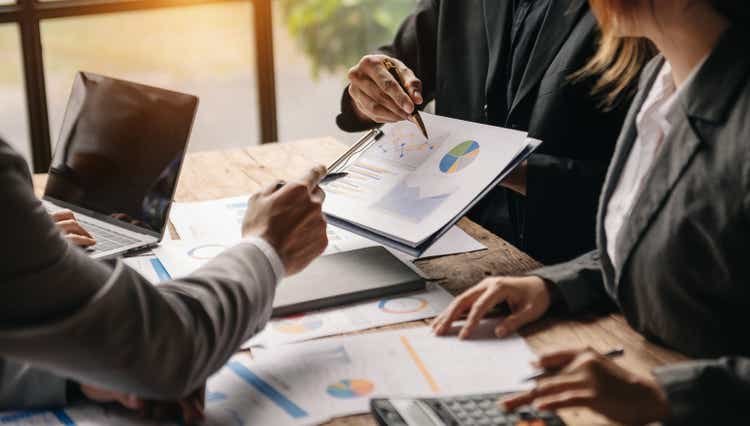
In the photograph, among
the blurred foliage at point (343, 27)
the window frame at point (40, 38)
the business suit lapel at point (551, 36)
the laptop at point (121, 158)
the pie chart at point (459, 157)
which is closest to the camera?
the pie chart at point (459, 157)

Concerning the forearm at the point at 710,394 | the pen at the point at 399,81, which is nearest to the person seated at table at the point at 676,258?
the forearm at the point at 710,394

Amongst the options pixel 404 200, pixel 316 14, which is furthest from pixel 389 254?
pixel 316 14

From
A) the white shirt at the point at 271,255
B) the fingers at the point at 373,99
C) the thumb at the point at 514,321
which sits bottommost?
the thumb at the point at 514,321

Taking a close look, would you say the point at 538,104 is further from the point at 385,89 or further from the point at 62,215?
the point at 62,215

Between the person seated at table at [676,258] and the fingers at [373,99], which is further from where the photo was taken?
the fingers at [373,99]

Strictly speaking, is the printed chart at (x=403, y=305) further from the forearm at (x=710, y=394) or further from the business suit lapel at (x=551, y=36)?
the business suit lapel at (x=551, y=36)

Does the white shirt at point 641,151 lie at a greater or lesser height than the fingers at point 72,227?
greater

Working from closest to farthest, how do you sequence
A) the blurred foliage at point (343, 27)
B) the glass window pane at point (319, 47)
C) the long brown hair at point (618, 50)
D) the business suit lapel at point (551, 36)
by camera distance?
the long brown hair at point (618, 50)
the business suit lapel at point (551, 36)
the glass window pane at point (319, 47)
the blurred foliage at point (343, 27)

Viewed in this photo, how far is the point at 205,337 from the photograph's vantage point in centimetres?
100

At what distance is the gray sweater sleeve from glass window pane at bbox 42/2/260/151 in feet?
7.80

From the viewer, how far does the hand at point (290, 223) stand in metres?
1.21

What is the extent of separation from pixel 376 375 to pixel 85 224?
31.2 inches

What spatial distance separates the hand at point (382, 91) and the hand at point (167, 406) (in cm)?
77

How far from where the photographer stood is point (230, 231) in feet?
5.38
